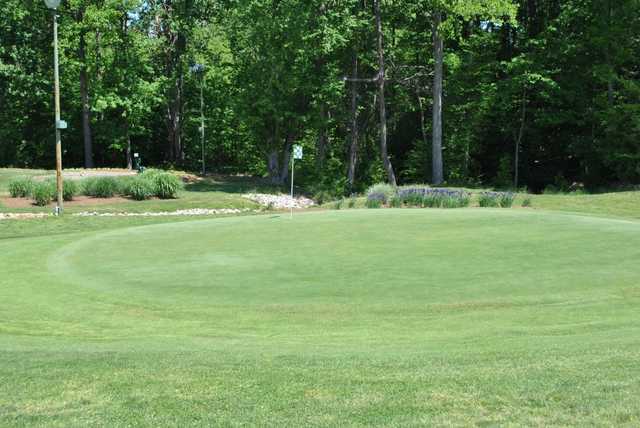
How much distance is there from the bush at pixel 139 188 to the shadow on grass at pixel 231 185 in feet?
16.4

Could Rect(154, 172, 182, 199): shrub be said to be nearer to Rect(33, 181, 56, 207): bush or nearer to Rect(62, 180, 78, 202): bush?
Rect(62, 180, 78, 202): bush

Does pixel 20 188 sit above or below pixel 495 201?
above

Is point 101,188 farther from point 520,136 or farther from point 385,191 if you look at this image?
point 520,136

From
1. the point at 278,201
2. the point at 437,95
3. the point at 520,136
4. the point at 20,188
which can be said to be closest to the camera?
the point at 20,188

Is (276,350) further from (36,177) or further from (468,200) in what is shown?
(36,177)

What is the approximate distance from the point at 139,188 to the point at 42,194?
4445 millimetres

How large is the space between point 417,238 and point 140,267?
601cm

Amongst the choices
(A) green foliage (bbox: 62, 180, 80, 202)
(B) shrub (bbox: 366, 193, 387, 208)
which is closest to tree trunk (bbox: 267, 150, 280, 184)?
(A) green foliage (bbox: 62, 180, 80, 202)

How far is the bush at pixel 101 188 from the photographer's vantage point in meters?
32.4

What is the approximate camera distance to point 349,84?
1826 inches

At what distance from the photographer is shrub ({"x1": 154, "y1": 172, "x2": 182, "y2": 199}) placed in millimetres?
33188

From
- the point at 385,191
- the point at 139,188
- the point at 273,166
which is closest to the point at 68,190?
the point at 139,188

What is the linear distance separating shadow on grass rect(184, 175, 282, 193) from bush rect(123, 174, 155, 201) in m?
4.98

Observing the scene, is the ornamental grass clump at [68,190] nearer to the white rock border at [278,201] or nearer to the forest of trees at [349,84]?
the white rock border at [278,201]
